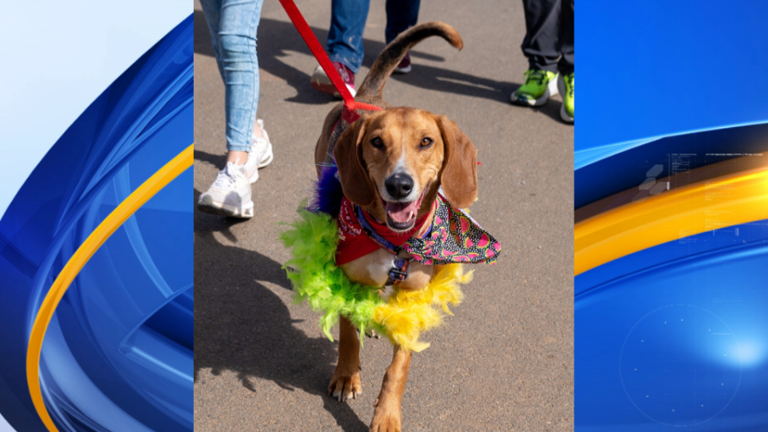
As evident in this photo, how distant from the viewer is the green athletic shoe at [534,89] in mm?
5684

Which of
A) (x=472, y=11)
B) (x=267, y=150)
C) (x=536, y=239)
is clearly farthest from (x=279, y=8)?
(x=536, y=239)

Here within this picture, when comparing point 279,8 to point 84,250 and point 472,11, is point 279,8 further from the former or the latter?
point 84,250

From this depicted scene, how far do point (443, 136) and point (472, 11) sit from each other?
5.61 meters

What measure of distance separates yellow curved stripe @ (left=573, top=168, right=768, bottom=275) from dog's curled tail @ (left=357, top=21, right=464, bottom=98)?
1135 millimetres

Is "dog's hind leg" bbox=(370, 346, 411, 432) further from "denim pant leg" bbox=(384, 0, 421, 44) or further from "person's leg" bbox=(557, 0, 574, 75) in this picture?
"denim pant leg" bbox=(384, 0, 421, 44)

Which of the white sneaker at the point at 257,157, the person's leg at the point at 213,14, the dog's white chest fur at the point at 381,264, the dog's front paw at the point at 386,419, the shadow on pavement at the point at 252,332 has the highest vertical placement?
the person's leg at the point at 213,14

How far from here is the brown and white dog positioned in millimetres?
2422

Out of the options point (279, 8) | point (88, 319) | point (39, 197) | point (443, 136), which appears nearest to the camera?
point (39, 197)

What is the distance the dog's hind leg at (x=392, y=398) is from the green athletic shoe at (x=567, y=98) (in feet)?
11.3

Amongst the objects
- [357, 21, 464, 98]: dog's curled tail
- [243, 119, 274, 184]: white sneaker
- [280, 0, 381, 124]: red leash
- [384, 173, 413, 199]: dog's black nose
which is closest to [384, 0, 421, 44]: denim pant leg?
[243, 119, 274, 184]: white sneaker

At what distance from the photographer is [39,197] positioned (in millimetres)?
1925

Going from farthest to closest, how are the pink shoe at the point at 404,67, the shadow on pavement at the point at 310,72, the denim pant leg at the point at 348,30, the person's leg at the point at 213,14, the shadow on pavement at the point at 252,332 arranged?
the pink shoe at the point at 404,67, the shadow on pavement at the point at 310,72, the denim pant leg at the point at 348,30, the person's leg at the point at 213,14, the shadow on pavement at the point at 252,332

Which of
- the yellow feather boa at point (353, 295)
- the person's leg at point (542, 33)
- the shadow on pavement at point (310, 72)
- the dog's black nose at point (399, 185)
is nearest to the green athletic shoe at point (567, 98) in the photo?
the person's leg at point (542, 33)

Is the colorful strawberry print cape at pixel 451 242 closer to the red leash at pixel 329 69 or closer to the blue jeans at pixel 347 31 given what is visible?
the red leash at pixel 329 69
